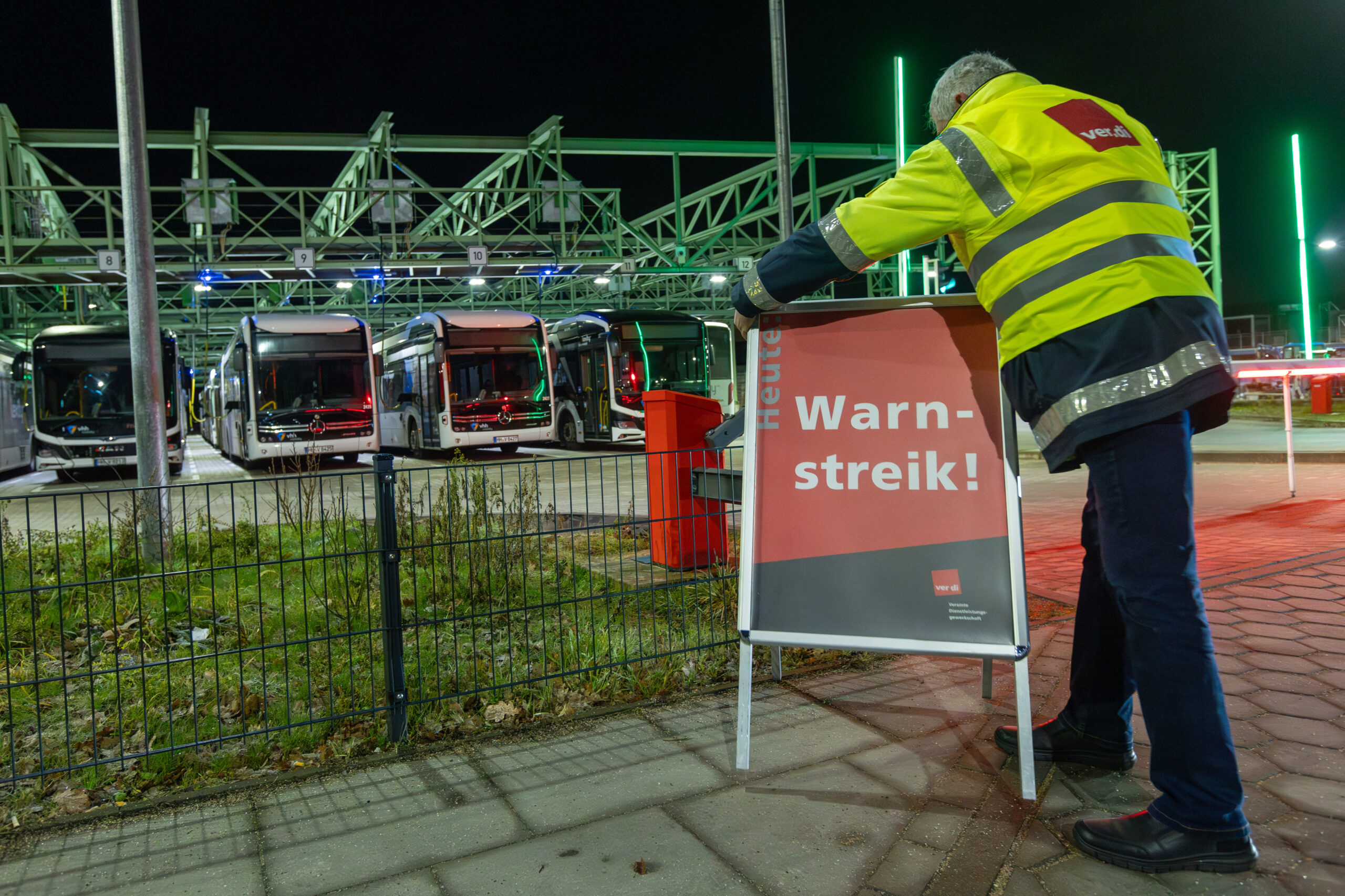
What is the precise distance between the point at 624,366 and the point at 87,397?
10.7 meters

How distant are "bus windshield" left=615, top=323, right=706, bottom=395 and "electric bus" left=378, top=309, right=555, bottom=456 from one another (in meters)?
1.78

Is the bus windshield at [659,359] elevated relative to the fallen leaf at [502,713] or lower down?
elevated

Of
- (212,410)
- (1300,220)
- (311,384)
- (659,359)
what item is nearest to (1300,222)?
(1300,220)

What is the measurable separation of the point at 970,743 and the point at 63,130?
22619mm

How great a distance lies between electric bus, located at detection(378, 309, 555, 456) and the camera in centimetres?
1955

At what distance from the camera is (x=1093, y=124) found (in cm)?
258

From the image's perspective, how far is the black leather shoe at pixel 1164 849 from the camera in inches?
95.1

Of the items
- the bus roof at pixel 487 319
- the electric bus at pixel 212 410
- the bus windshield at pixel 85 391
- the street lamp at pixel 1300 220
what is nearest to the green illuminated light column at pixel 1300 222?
the street lamp at pixel 1300 220

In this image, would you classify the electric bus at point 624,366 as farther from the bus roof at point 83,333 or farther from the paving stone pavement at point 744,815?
the paving stone pavement at point 744,815

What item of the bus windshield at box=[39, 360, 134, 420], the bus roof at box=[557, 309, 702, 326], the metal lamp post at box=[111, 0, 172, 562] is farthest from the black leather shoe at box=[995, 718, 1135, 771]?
the bus windshield at box=[39, 360, 134, 420]

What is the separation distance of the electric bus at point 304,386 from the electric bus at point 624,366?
459cm

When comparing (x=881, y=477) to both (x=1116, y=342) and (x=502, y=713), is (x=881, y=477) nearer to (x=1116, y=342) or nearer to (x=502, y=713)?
(x=1116, y=342)

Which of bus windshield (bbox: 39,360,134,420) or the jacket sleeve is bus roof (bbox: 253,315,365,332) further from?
the jacket sleeve

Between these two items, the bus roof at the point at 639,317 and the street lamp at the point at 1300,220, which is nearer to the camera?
the street lamp at the point at 1300,220
